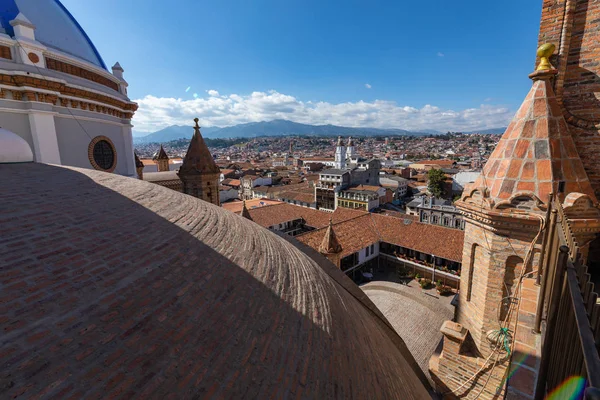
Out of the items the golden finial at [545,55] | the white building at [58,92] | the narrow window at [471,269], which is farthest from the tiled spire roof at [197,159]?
the golden finial at [545,55]

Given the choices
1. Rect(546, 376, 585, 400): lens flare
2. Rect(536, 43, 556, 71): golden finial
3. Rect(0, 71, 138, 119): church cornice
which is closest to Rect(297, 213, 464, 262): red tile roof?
Rect(0, 71, 138, 119): church cornice

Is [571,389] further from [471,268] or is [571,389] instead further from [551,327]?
[471,268]

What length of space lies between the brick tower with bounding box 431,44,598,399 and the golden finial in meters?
0.02

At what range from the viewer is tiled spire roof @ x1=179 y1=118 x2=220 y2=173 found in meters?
16.3

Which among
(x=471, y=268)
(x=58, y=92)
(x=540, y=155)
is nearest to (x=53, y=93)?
(x=58, y=92)

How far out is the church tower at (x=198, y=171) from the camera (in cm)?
1630

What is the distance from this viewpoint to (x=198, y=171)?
53.4 ft

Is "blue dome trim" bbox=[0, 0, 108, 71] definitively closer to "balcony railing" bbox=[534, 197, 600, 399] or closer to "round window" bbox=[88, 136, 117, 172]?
"round window" bbox=[88, 136, 117, 172]

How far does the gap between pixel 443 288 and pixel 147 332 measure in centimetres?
2272

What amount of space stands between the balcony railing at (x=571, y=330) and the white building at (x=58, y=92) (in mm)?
15158

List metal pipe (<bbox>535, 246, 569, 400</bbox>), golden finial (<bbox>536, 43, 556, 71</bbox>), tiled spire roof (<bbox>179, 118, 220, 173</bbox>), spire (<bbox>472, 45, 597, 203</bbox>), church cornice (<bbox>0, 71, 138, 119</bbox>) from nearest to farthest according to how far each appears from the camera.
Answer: metal pipe (<bbox>535, 246, 569, 400</bbox>) < spire (<bbox>472, 45, 597, 203</bbox>) < golden finial (<bbox>536, 43, 556, 71</bbox>) < church cornice (<bbox>0, 71, 138, 119</bbox>) < tiled spire roof (<bbox>179, 118, 220, 173</bbox>)

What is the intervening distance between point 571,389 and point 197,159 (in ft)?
54.4

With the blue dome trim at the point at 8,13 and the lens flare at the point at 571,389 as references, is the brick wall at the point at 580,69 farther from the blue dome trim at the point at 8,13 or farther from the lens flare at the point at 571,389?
the blue dome trim at the point at 8,13

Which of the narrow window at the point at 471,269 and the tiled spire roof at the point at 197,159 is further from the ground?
the tiled spire roof at the point at 197,159
